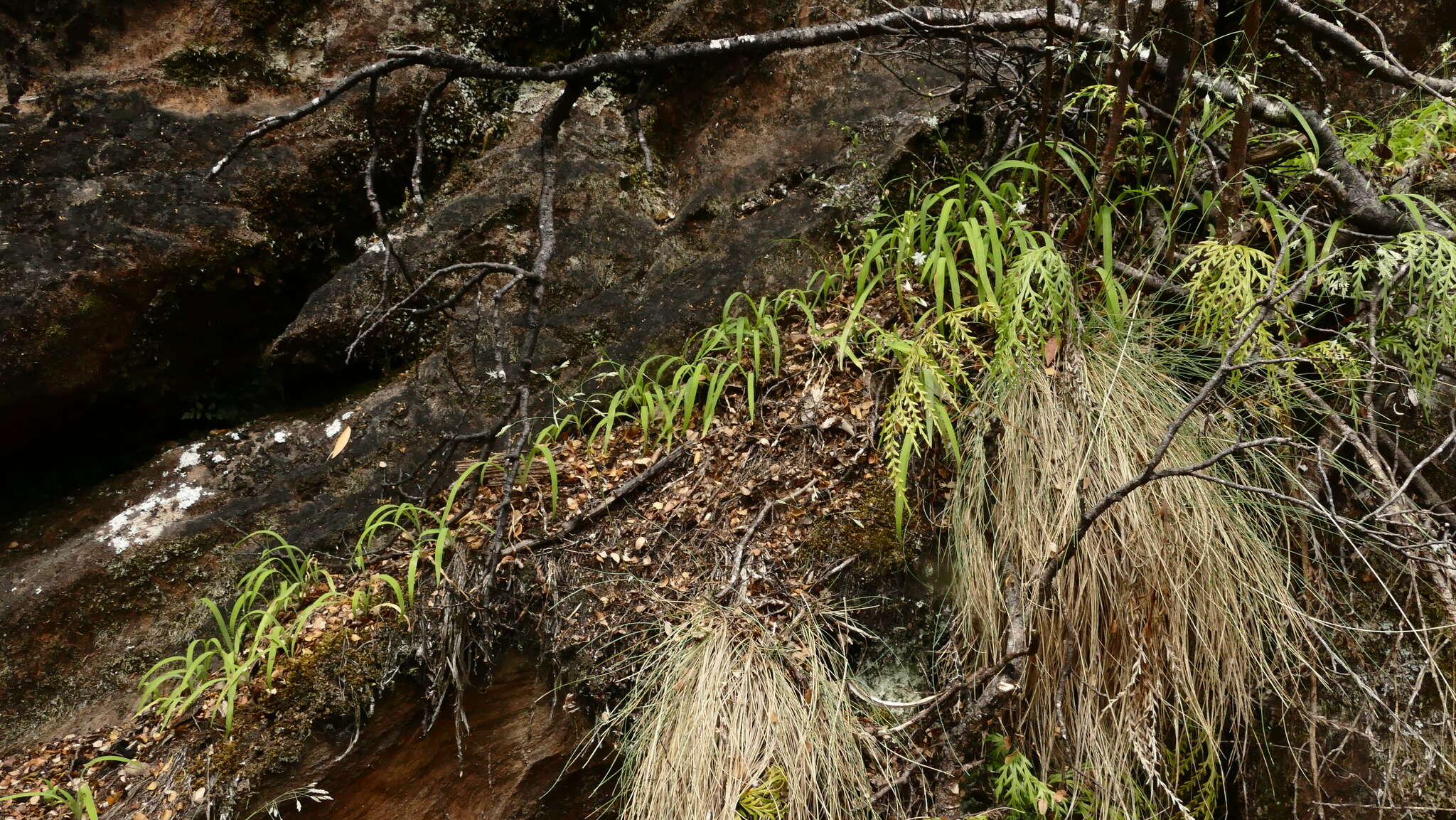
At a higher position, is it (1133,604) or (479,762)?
(1133,604)

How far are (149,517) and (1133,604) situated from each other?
3.21m

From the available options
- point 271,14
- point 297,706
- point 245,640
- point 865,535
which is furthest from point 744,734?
point 271,14

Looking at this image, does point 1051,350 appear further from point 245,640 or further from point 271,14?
point 271,14

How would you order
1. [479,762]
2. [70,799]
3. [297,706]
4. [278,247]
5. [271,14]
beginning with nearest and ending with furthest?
[70,799], [297,706], [479,762], [278,247], [271,14]

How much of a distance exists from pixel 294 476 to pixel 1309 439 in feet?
10.9

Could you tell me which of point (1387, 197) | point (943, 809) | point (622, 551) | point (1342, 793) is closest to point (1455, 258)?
point (1387, 197)

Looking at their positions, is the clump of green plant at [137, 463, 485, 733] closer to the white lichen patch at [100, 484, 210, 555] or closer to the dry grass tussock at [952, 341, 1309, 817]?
the white lichen patch at [100, 484, 210, 555]

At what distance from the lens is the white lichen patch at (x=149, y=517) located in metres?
2.90

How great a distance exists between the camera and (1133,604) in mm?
2213

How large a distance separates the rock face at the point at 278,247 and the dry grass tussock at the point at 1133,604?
1.42m

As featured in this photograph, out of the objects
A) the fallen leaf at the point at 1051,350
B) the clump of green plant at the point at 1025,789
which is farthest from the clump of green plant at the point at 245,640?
the fallen leaf at the point at 1051,350

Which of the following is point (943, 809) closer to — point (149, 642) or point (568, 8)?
point (149, 642)

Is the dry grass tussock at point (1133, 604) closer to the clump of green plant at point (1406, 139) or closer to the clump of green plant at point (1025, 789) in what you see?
the clump of green plant at point (1025, 789)

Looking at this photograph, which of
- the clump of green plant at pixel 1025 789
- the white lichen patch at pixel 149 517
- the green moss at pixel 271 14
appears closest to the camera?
the clump of green plant at pixel 1025 789
